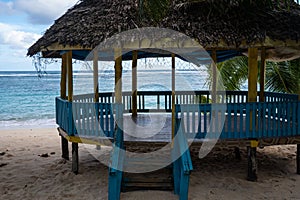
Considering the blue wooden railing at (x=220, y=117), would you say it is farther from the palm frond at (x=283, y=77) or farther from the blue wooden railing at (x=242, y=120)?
the palm frond at (x=283, y=77)

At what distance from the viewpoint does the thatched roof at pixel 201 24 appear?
6.05 m

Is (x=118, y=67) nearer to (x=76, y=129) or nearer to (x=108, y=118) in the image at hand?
(x=108, y=118)

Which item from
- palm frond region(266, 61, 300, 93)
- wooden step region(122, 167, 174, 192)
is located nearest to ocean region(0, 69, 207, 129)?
palm frond region(266, 61, 300, 93)

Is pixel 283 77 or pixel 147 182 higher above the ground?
pixel 283 77

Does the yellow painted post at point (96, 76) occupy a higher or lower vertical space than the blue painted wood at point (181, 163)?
higher

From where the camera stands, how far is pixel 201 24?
629cm

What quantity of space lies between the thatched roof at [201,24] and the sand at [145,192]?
2.55 m

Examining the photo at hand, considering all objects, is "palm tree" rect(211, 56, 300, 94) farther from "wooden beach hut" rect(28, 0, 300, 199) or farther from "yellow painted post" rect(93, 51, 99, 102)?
"yellow painted post" rect(93, 51, 99, 102)

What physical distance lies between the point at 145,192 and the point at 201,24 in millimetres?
3210

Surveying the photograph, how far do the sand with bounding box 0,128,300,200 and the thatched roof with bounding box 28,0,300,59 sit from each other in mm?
2546

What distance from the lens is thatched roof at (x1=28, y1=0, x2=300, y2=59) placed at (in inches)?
238

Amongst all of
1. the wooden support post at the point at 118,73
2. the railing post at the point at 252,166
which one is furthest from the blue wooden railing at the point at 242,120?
the wooden support post at the point at 118,73

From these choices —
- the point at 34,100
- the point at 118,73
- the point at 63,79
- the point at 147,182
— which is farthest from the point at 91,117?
the point at 34,100

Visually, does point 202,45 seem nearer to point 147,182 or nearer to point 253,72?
point 253,72
